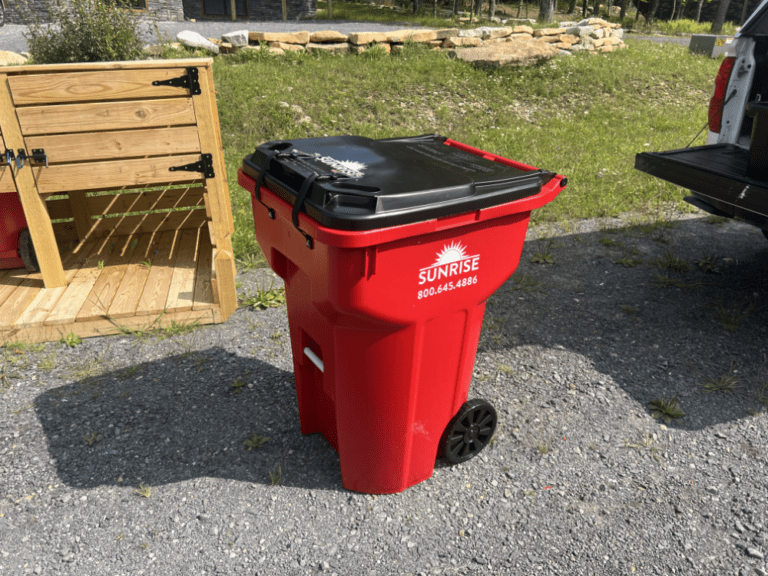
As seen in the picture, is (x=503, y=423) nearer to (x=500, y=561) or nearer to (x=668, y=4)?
(x=500, y=561)

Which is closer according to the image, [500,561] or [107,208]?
[500,561]

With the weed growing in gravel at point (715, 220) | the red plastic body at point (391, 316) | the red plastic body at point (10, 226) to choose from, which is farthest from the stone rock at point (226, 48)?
the red plastic body at point (391, 316)

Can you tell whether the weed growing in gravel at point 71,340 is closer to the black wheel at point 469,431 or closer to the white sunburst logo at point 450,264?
the black wheel at point 469,431

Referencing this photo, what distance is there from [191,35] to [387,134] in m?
4.71

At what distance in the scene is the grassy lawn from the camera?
586cm

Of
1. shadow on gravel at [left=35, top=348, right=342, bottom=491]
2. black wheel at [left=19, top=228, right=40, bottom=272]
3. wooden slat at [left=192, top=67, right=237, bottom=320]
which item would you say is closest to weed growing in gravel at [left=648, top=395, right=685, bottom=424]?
shadow on gravel at [left=35, top=348, right=342, bottom=491]

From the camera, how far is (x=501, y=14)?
2862 centimetres

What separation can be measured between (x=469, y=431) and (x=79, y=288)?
9.02 feet

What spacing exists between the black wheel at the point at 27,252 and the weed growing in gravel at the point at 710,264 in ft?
16.1

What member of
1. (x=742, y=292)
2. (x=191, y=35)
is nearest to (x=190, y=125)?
(x=742, y=292)

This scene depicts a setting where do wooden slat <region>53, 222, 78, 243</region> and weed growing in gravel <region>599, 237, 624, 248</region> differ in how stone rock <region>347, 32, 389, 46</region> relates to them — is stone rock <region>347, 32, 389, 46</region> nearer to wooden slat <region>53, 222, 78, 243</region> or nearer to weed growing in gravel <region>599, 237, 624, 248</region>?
weed growing in gravel <region>599, 237, 624, 248</region>

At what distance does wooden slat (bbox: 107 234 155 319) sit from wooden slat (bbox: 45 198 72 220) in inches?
22.6

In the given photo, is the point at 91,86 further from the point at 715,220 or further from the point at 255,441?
the point at 715,220

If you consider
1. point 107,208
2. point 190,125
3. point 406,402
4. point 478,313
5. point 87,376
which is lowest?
point 87,376
